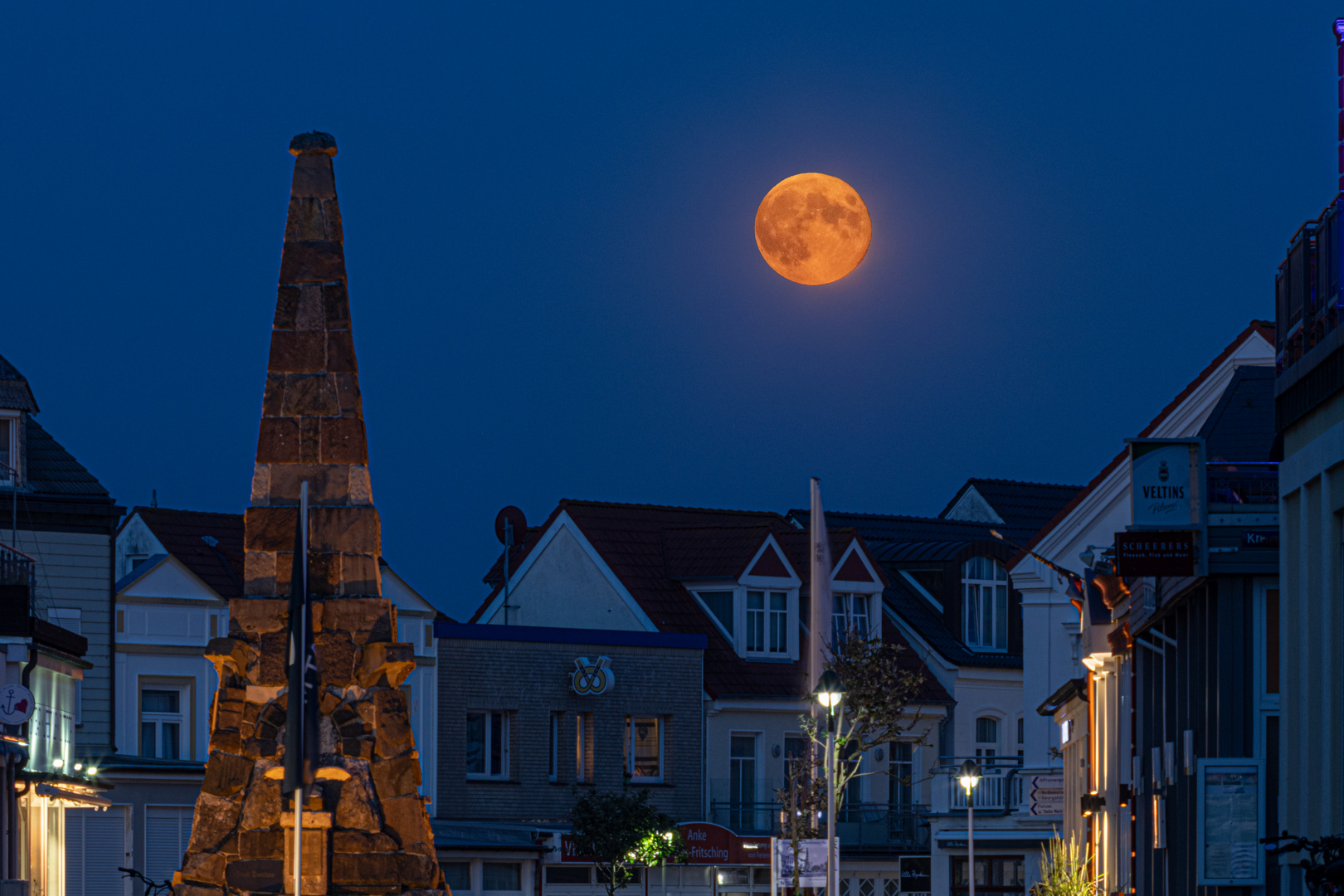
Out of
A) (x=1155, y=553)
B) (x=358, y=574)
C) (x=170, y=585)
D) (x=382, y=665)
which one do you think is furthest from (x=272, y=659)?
(x=170, y=585)

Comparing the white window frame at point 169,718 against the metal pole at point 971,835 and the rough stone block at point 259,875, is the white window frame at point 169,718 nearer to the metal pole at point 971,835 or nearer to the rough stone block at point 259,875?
the metal pole at point 971,835

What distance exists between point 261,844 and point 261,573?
2609mm

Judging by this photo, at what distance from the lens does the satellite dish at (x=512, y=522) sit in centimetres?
7050

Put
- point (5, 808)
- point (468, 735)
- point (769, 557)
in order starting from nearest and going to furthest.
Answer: point (5, 808), point (468, 735), point (769, 557)

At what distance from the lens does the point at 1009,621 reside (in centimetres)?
7256

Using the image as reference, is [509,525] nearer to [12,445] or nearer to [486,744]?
[486,744]

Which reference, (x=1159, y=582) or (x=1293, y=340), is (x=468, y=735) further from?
(x=1293, y=340)

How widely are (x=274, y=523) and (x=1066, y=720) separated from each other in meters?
33.3

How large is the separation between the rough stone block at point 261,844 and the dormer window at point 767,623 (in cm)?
4478

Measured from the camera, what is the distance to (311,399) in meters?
24.9

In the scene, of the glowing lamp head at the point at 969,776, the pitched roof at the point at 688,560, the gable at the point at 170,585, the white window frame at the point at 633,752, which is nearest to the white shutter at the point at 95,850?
the gable at the point at 170,585

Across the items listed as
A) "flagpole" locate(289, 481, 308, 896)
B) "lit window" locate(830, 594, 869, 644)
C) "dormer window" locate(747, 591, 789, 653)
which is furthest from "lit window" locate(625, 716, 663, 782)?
"flagpole" locate(289, 481, 308, 896)

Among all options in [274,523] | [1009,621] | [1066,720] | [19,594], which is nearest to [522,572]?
[1009,621]

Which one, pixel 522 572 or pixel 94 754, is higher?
pixel 522 572
